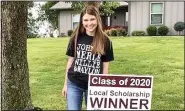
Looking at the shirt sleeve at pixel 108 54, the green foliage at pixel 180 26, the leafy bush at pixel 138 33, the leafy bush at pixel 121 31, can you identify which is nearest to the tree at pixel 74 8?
the leafy bush at pixel 121 31

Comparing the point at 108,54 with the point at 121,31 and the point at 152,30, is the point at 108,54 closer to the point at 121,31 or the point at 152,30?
the point at 121,31

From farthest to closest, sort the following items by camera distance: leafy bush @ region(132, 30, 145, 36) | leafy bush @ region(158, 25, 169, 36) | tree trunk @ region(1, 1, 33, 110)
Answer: leafy bush @ region(158, 25, 169, 36), leafy bush @ region(132, 30, 145, 36), tree trunk @ region(1, 1, 33, 110)

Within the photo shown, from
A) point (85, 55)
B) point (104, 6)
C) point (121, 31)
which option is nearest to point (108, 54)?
point (85, 55)

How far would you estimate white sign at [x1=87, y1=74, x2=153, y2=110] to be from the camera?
448 centimetres

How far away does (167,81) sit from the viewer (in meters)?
6.25

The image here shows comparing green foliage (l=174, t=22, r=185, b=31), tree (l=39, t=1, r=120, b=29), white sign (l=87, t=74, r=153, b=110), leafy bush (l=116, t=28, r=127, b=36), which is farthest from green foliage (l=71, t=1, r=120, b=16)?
white sign (l=87, t=74, r=153, b=110)

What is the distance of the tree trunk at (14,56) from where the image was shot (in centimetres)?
529

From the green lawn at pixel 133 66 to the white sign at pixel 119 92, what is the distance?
1.09 meters

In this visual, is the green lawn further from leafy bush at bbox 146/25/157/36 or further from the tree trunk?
the tree trunk

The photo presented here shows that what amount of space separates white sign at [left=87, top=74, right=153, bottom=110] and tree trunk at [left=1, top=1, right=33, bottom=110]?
126 centimetres

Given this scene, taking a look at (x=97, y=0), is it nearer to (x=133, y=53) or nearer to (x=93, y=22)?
(x=93, y=22)

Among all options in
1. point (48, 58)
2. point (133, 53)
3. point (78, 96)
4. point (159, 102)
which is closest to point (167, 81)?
point (159, 102)

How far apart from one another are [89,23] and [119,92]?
74 centimetres

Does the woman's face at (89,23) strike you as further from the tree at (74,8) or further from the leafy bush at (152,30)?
the leafy bush at (152,30)
